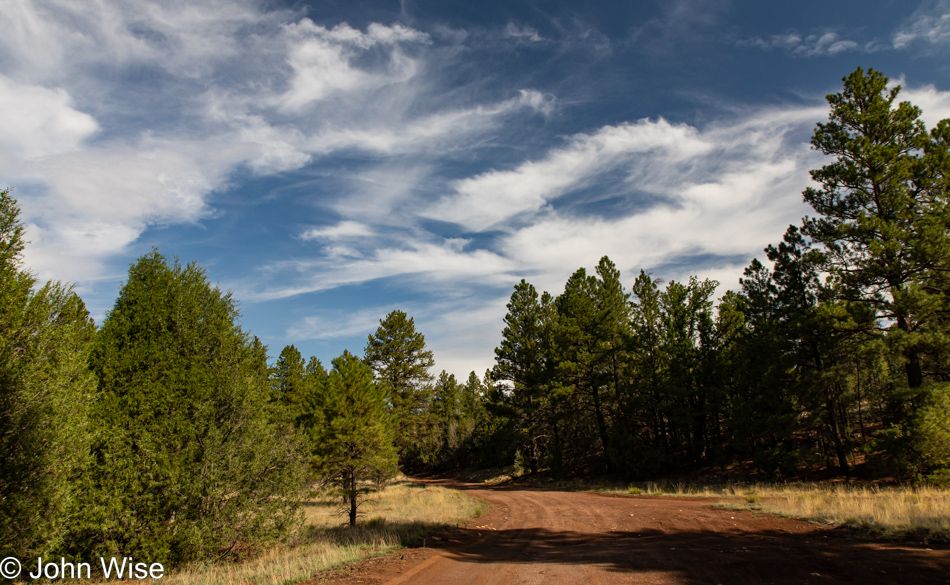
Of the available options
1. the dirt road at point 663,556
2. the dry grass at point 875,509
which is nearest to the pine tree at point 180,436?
the dirt road at point 663,556

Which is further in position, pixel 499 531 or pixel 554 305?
pixel 554 305

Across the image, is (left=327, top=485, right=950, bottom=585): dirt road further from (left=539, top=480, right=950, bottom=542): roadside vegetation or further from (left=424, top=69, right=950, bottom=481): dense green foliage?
(left=424, top=69, right=950, bottom=481): dense green foliage

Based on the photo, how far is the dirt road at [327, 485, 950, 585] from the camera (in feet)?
22.9

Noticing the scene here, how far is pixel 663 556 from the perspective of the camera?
870cm

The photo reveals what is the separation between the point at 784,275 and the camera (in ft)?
77.5

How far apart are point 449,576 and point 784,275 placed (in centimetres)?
2433

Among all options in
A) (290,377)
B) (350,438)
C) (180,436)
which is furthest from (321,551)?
(290,377)

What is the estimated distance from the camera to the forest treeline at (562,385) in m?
9.73

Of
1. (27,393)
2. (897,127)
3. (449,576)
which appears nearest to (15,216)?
(27,393)

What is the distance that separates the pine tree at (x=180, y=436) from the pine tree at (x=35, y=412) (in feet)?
3.10

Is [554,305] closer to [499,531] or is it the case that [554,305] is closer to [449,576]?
[499,531]

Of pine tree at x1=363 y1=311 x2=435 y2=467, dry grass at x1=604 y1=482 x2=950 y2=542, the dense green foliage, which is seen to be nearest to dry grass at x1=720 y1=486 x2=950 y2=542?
dry grass at x1=604 y1=482 x2=950 y2=542

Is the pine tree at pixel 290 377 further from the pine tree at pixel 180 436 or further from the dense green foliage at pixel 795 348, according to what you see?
the pine tree at pixel 180 436

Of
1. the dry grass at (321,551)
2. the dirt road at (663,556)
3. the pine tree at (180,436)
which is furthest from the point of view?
the pine tree at (180,436)
